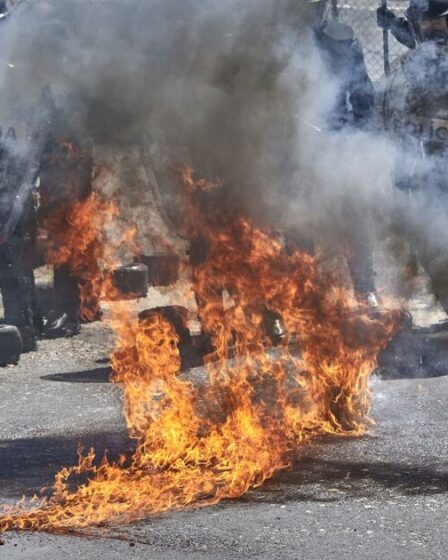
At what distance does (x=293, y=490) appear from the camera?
542 centimetres

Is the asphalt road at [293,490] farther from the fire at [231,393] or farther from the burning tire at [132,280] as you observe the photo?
the burning tire at [132,280]

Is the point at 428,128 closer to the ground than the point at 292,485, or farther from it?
farther from it

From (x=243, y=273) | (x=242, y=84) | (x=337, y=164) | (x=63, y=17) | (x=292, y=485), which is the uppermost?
(x=63, y=17)

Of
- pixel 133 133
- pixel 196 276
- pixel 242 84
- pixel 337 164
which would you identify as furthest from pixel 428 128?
pixel 196 276

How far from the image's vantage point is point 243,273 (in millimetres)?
7469

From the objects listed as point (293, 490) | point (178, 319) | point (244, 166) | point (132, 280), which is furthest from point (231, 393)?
point (132, 280)

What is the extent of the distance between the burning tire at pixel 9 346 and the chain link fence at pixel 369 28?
15.3ft

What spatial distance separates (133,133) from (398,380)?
2.55m

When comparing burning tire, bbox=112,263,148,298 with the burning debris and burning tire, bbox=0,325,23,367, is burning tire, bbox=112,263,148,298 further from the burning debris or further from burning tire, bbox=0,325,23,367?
the burning debris

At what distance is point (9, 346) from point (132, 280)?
2547mm

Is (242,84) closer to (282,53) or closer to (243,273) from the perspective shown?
(282,53)

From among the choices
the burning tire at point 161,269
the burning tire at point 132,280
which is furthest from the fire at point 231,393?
the burning tire at point 161,269

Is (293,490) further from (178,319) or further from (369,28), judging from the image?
(369,28)

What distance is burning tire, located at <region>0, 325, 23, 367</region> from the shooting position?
900cm
